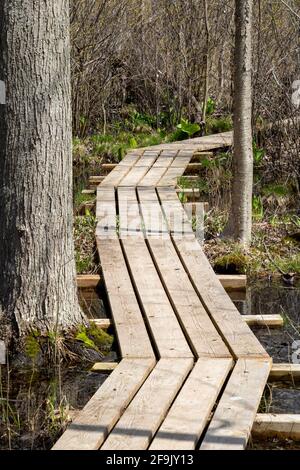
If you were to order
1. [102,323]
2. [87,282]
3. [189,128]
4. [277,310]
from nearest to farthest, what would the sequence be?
[102,323] < [277,310] < [87,282] < [189,128]

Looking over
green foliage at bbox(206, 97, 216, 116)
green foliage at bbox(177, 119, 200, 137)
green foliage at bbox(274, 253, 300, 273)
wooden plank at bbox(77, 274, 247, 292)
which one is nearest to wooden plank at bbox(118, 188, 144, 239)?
wooden plank at bbox(77, 274, 247, 292)

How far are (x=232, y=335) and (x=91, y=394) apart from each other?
92cm

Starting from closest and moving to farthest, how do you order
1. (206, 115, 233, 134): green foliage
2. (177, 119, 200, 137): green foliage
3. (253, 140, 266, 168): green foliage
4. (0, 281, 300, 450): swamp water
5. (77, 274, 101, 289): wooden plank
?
(0, 281, 300, 450): swamp water → (77, 274, 101, 289): wooden plank → (253, 140, 266, 168): green foliage → (177, 119, 200, 137): green foliage → (206, 115, 233, 134): green foliage

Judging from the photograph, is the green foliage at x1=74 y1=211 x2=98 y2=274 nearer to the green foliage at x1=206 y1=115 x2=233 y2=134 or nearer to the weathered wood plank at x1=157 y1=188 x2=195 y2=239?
the weathered wood plank at x1=157 y1=188 x2=195 y2=239

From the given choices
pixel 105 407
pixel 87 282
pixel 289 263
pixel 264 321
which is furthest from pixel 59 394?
pixel 289 263

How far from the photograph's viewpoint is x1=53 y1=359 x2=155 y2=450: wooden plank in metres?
3.86

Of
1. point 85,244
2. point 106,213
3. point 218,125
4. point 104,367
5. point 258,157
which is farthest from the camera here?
point 218,125

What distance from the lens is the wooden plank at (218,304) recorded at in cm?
505

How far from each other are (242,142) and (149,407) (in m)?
3.42

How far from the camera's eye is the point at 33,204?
5.08 meters

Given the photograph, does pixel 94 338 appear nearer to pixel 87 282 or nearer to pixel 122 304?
pixel 122 304

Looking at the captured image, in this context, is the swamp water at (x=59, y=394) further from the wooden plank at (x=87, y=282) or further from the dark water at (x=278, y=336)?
the wooden plank at (x=87, y=282)

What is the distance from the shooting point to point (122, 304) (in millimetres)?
5805

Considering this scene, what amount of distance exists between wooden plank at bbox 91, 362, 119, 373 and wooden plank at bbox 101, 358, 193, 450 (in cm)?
29
